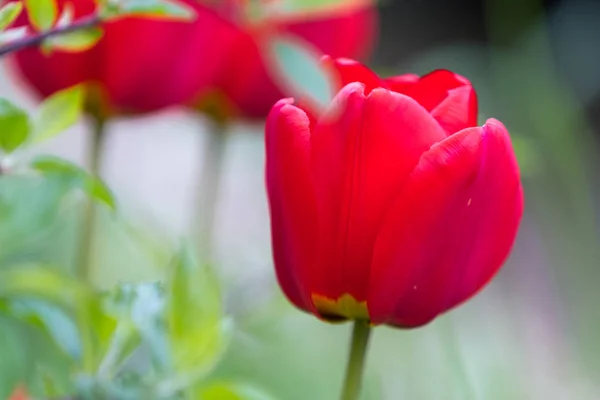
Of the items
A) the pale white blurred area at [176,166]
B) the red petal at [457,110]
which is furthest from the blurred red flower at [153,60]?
the pale white blurred area at [176,166]

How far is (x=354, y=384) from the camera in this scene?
0.26 m

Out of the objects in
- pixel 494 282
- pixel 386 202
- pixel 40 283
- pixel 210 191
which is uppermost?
pixel 386 202

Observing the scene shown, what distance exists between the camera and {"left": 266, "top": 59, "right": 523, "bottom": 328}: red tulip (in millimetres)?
246

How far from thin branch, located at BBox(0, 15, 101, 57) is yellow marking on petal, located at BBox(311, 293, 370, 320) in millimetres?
101

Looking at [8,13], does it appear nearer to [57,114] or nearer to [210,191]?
[57,114]

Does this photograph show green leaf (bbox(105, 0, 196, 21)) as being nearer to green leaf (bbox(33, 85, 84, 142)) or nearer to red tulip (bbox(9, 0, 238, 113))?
green leaf (bbox(33, 85, 84, 142))

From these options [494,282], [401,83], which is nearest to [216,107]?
[401,83]

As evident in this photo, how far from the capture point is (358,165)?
25 centimetres

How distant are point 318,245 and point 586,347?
0.54m

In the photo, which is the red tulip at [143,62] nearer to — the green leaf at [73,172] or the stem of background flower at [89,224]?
the stem of background flower at [89,224]

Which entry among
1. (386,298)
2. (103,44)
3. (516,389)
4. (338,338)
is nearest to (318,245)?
(386,298)

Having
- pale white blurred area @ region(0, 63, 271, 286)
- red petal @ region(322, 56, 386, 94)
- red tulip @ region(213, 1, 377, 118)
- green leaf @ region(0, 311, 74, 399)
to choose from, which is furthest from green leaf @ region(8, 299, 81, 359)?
pale white blurred area @ region(0, 63, 271, 286)

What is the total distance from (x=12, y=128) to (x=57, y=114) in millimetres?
33

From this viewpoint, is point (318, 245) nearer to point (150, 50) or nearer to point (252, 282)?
point (150, 50)
